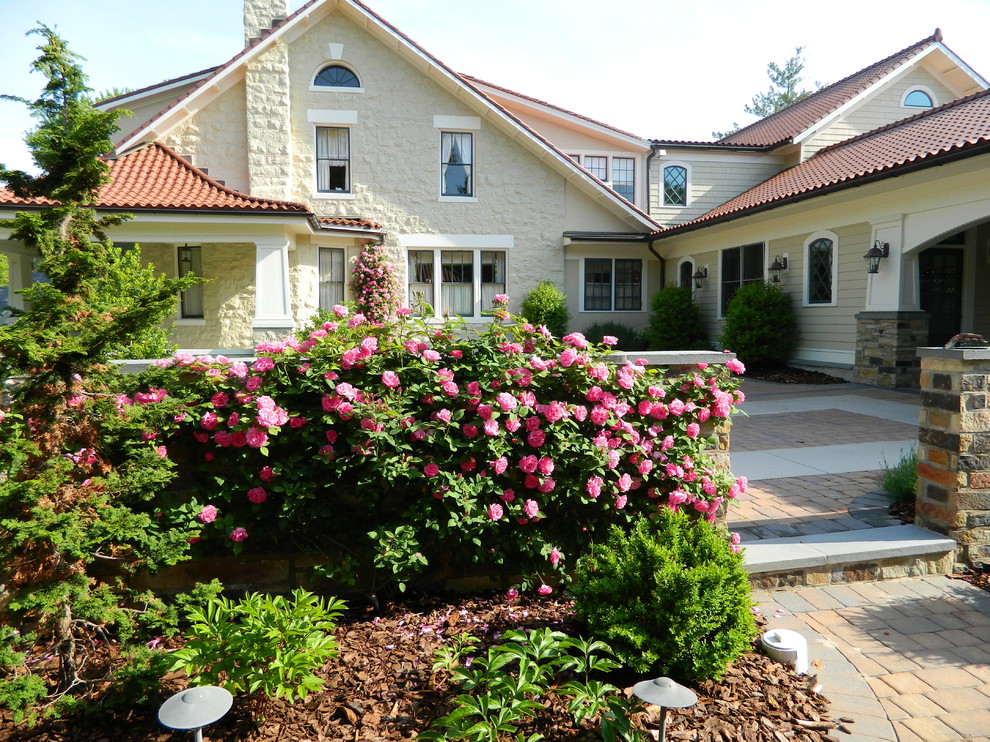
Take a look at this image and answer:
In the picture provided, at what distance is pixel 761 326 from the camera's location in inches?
539

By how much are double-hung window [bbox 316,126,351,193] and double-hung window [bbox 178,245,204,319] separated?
3449mm

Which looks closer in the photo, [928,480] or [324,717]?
[324,717]

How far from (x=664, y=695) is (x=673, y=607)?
0.54 m

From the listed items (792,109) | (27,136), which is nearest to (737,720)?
(27,136)

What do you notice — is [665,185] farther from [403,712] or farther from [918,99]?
[403,712]

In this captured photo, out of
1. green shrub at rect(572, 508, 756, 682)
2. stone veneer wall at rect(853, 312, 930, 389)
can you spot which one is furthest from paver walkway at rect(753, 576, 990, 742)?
stone veneer wall at rect(853, 312, 930, 389)

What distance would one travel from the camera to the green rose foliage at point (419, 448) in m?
3.28

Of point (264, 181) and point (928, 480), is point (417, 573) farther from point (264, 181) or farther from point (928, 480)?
point (264, 181)

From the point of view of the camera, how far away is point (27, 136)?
2562 mm

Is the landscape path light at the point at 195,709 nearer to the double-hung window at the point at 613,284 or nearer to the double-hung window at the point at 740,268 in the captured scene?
the double-hung window at the point at 740,268

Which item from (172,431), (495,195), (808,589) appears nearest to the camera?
(172,431)

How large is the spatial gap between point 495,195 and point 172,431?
14856 mm

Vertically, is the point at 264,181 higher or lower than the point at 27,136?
higher

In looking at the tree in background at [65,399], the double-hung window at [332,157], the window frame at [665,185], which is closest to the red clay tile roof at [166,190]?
the double-hung window at [332,157]
